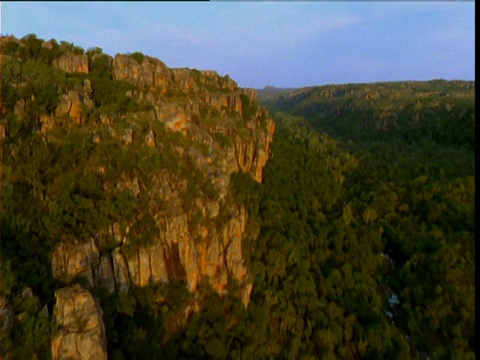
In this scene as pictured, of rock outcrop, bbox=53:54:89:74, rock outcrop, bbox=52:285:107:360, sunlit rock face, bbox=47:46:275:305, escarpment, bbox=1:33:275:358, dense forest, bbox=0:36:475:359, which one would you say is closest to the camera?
rock outcrop, bbox=52:285:107:360

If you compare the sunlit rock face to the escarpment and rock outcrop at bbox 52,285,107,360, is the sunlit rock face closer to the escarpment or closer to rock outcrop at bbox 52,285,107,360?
the escarpment

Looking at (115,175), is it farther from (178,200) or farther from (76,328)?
(76,328)

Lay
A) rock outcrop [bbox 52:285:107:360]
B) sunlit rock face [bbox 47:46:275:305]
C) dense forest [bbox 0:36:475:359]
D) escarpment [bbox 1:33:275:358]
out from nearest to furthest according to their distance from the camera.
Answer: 1. rock outcrop [bbox 52:285:107:360]
2. dense forest [bbox 0:36:475:359]
3. escarpment [bbox 1:33:275:358]
4. sunlit rock face [bbox 47:46:275:305]

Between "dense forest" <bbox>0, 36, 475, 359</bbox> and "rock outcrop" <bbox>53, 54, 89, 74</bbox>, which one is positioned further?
"rock outcrop" <bbox>53, 54, 89, 74</bbox>

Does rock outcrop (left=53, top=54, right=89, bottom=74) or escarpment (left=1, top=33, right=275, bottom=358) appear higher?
rock outcrop (left=53, top=54, right=89, bottom=74)

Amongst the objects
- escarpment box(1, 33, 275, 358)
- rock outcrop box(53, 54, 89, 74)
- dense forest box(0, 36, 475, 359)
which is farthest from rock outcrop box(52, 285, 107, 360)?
rock outcrop box(53, 54, 89, 74)

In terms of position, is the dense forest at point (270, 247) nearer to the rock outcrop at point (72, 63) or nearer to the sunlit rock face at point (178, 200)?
the sunlit rock face at point (178, 200)

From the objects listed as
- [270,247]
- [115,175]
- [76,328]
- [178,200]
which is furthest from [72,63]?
[76,328]

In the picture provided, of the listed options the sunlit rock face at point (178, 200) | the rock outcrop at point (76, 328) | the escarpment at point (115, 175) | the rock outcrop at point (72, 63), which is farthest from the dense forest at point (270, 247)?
the rock outcrop at point (72, 63)
